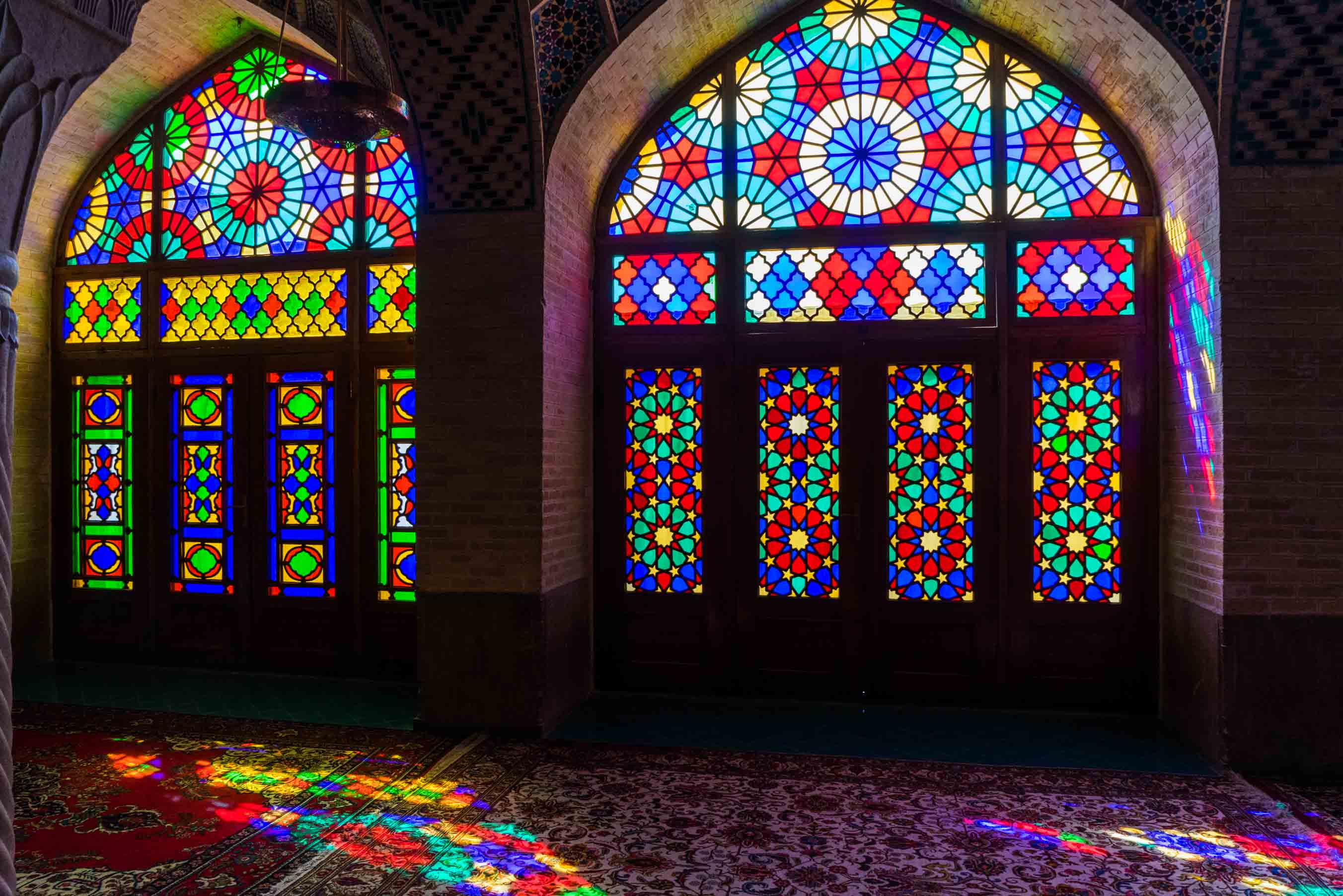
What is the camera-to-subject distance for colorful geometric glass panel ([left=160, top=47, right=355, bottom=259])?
6.27m

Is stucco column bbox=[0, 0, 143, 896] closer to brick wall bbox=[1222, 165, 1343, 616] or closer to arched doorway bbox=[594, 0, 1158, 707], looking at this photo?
arched doorway bbox=[594, 0, 1158, 707]

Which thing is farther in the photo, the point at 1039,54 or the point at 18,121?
the point at 1039,54

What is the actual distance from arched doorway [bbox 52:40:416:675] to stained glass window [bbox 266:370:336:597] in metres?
0.01

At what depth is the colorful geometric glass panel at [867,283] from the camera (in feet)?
18.2

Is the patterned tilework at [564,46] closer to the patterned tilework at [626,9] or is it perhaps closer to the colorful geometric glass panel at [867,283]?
the patterned tilework at [626,9]

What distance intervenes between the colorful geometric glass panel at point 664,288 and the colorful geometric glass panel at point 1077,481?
6.15 ft

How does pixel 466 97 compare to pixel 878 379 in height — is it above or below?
above

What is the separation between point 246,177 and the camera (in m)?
6.42

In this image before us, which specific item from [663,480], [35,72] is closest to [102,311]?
[663,480]

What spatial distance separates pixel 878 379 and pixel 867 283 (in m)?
0.54

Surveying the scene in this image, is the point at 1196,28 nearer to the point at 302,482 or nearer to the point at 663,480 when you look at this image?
the point at 663,480

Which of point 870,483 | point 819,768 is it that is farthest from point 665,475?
point 819,768

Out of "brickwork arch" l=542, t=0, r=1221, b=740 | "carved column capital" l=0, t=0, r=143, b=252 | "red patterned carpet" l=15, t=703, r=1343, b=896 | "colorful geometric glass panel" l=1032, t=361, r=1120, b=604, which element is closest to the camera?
"carved column capital" l=0, t=0, r=143, b=252

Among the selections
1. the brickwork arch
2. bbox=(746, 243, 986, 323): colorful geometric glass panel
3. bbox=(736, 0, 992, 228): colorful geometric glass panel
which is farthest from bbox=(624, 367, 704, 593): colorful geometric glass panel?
bbox=(736, 0, 992, 228): colorful geometric glass panel
